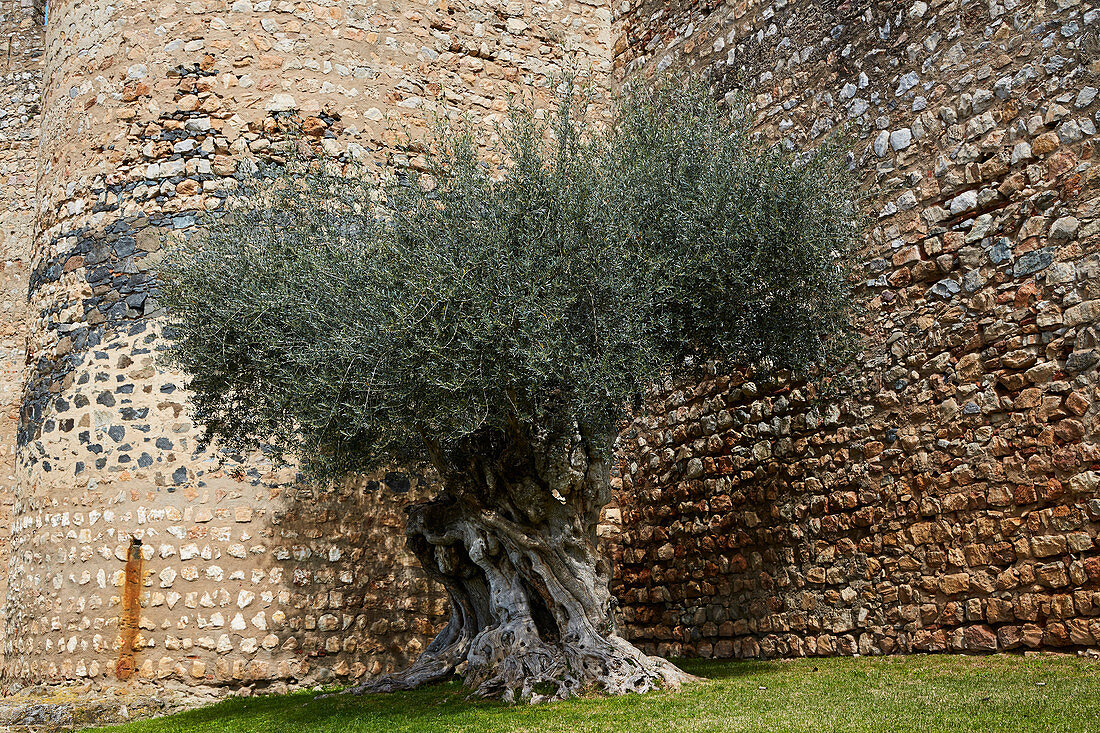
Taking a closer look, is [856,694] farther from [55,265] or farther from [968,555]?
[55,265]

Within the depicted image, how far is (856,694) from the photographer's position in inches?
224

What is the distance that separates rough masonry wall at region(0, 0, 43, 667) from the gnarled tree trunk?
7.78 m

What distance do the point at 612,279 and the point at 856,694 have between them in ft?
9.68

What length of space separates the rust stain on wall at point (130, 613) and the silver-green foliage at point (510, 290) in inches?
56.6

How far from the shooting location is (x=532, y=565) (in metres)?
6.85

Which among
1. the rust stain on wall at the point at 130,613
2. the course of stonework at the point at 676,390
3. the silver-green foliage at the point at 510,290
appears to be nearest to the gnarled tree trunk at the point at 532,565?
the silver-green foliage at the point at 510,290

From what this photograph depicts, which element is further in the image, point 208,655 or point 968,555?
point 208,655

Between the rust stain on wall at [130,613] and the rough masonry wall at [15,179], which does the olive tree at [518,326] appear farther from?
the rough masonry wall at [15,179]

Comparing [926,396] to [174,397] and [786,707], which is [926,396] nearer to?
[786,707]

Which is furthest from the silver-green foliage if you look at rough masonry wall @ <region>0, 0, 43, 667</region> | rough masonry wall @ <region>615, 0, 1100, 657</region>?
rough masonry wall @ <region>0, 0, 43, 667</region>

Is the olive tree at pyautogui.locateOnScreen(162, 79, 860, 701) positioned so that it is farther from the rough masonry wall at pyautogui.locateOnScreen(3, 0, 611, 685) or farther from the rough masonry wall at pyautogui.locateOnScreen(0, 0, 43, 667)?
the rough masonry wall at pyautogui.locateOnScreen(0, 0, 43, 667)

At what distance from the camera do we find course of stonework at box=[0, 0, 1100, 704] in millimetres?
6641

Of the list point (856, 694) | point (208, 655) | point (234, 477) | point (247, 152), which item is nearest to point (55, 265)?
point (247, 152)

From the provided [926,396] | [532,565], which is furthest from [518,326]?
[926,396]
